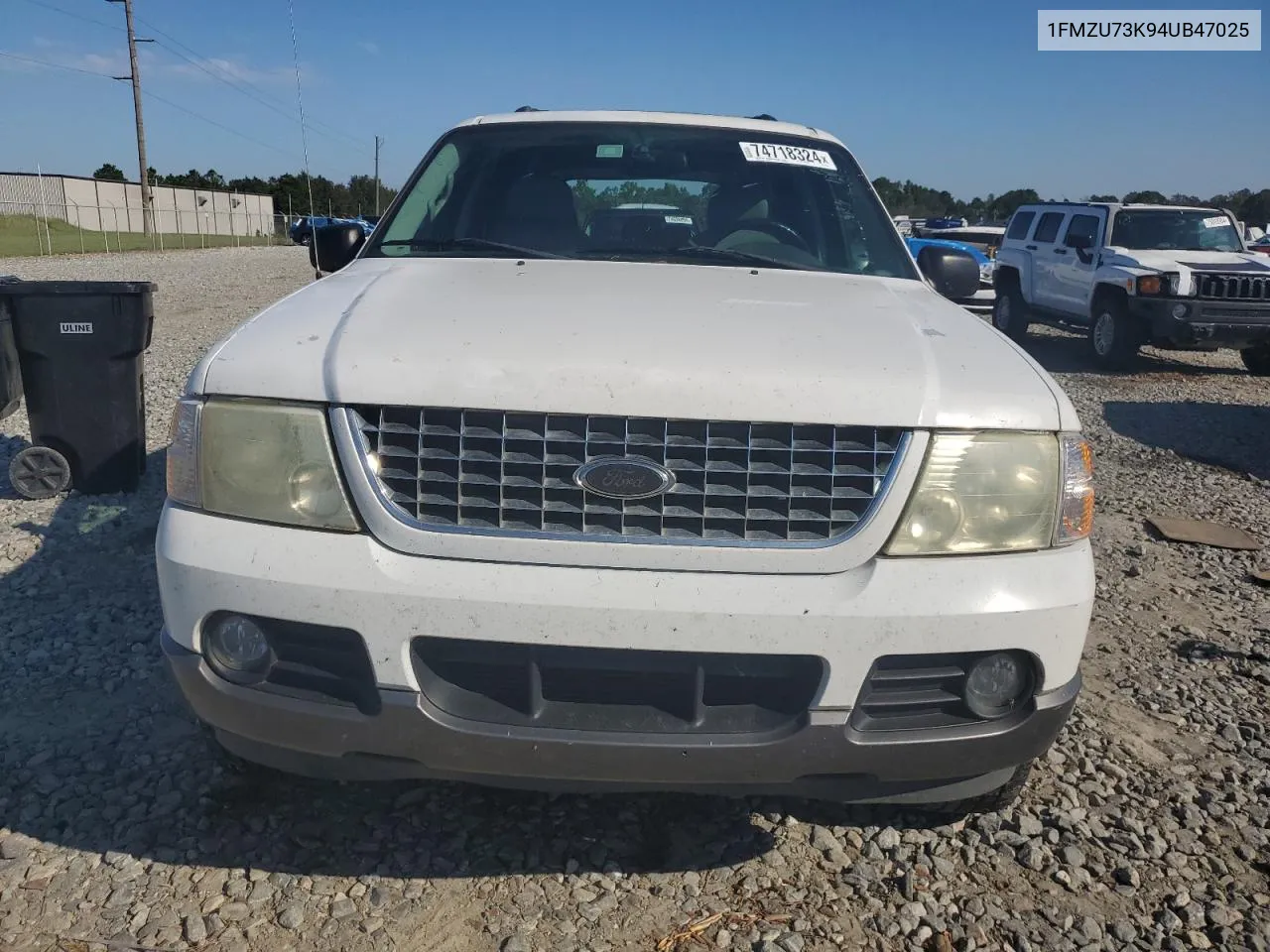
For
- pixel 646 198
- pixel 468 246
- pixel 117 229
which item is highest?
pixel 117 229

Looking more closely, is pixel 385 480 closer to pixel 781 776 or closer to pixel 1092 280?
pixel 781 776

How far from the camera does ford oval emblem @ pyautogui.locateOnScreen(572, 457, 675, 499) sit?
2088mm

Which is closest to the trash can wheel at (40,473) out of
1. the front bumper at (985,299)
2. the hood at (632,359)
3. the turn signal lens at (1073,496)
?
the hood at (632,359)

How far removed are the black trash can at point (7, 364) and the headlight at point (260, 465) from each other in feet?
11.7

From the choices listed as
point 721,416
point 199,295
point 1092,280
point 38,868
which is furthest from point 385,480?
point 199,295

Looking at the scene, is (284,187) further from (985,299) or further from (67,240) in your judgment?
(985,299)

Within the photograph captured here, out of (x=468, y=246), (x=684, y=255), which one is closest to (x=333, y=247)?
(x=468, y=246)

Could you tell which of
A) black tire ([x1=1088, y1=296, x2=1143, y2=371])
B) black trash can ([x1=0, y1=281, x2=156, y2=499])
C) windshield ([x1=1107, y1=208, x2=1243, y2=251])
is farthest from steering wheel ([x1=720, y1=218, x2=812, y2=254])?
windshield ([x1=1107, y1=208, x2=1243, y2=251])

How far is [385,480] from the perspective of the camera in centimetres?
215

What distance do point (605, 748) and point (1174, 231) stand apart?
12.8 meters

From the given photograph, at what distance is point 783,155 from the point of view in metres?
3.85

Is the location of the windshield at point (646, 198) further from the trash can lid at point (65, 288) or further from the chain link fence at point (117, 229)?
the chain link fence at point (117, 229)

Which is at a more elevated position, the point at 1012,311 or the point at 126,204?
the point at 126,204

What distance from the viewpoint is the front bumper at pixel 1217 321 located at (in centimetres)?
1107
